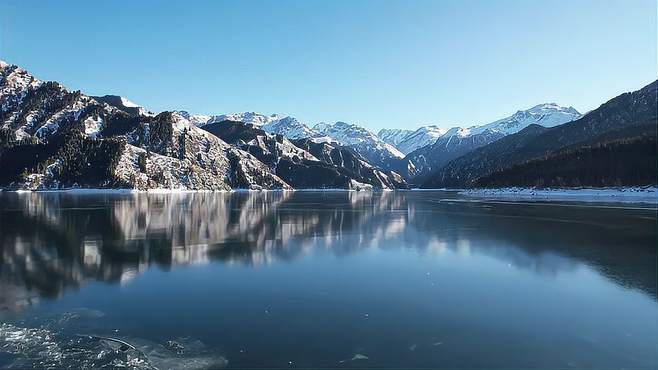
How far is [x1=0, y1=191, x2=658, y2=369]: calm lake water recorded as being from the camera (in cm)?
1452

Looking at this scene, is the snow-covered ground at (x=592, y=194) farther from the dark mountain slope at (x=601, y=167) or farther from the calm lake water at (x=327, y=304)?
the calm lake water at (x=327, y=304)

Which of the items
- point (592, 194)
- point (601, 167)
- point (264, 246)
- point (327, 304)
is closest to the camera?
point (327, 304)

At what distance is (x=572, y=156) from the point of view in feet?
607

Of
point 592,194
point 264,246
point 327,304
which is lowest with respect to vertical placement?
point 327,304

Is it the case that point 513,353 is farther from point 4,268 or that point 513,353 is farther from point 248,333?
point 4,268

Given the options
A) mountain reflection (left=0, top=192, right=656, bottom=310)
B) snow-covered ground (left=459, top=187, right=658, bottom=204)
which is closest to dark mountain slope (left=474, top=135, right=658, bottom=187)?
snow-covered ground (left=459, top=187, right=658, bottom=204)

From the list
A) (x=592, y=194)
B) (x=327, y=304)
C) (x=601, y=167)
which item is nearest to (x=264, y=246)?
(x=327, y=304)

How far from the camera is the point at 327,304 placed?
20.5 meters

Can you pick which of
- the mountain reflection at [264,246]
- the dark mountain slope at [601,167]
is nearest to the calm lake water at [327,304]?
the mountain reflection at [264,246]

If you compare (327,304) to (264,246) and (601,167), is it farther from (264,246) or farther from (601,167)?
(601,167)

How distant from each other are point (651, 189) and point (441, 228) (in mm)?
108075

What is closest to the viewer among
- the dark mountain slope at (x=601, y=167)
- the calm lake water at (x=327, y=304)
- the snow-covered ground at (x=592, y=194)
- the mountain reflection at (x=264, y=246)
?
the calm lake water at (x=327, y=304)

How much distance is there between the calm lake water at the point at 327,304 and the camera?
1452 centimetres

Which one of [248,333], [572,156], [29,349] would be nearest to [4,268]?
[29,349]
